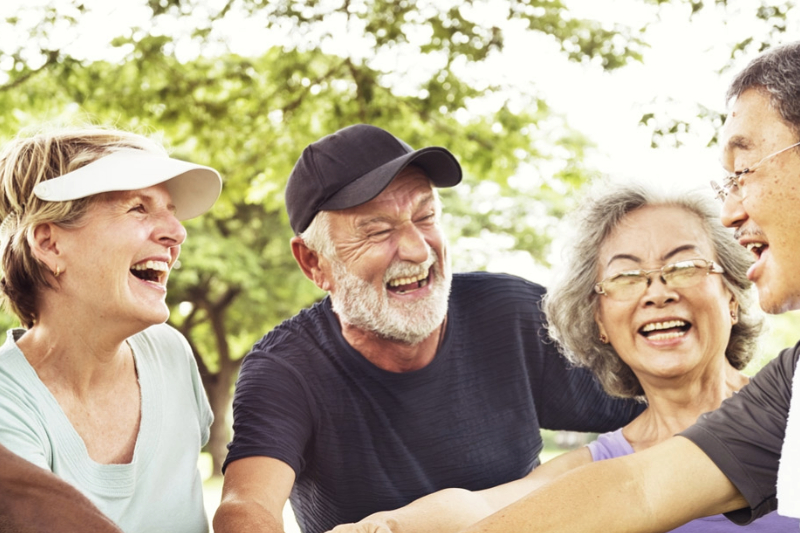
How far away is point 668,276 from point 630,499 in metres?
0.95

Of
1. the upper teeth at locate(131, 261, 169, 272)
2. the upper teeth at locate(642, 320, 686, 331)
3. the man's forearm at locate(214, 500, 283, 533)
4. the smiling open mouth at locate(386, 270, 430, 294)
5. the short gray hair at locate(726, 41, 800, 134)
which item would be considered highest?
the short gray hair at locate(726, 41, 800, 134)

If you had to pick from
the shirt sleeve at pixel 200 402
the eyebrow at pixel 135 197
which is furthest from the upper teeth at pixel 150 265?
the shirt sleeve at pixel 200 402

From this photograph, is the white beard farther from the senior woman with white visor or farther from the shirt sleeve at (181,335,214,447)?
the senior woman with white visor

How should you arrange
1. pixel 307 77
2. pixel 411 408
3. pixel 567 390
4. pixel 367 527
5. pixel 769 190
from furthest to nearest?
pixel 307 77 → pixel 567 390 → pixel 411 408 → pixel 367 527 → pixel 769 190

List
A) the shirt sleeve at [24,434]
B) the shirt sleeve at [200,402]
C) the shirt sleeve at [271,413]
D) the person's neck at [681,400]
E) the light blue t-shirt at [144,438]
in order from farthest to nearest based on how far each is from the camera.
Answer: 1. the shirt sleeve at [200,402]
2. the person's neck at [681,400]
3. the shirt sleeve at [271,413]
4. the light blue t-shirt at [144,438]
5. the shirt sleeve at [24,434]

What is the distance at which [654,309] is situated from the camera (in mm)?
2770

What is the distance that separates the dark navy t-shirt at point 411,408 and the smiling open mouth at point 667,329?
0.53 m

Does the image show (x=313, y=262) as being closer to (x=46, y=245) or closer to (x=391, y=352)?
(x=391, y=352)

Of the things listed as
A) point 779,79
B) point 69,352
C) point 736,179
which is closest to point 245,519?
point 69,352

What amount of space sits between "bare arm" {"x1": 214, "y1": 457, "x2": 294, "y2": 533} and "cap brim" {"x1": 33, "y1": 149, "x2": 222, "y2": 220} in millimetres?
918

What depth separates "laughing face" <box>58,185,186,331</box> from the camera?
2475 mm

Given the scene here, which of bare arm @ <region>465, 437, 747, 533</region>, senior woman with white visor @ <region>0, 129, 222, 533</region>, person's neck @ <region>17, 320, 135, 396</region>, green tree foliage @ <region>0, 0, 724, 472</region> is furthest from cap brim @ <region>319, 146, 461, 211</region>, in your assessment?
green tree foliage @ <region>0, 0, 724, 472</region>

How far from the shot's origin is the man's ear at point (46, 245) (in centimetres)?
248

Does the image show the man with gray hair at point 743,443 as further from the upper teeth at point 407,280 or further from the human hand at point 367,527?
the upper teeth at point 407,280
